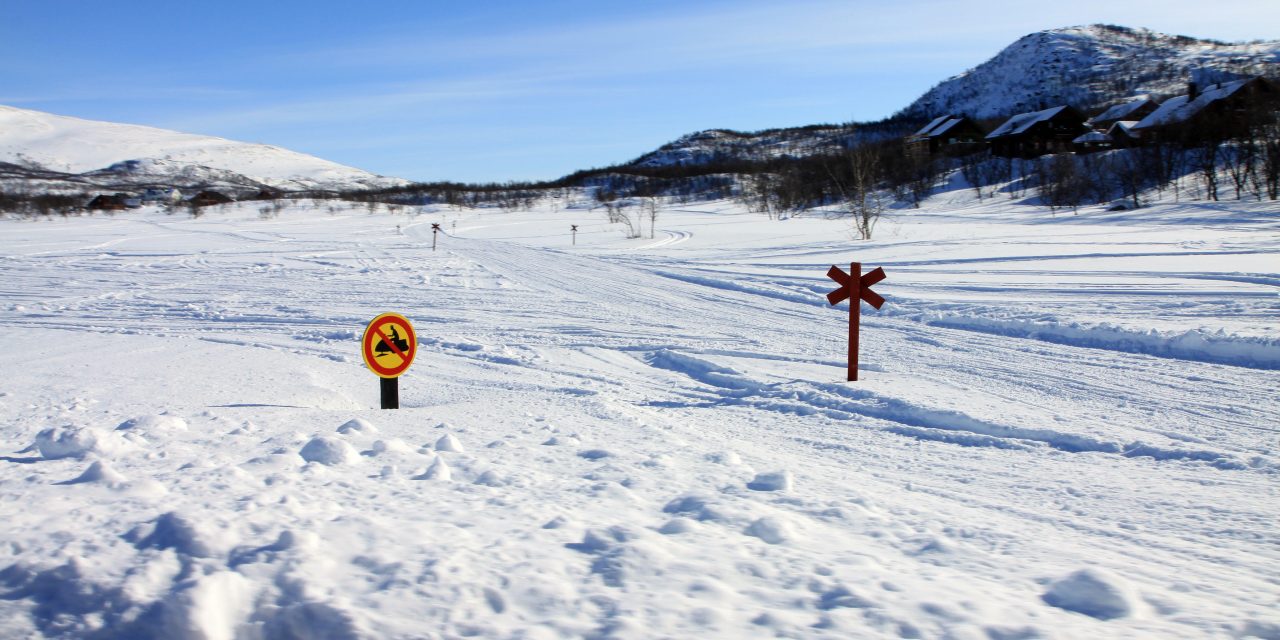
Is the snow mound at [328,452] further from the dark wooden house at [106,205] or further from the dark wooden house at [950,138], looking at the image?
the dark wooden house at [106,205]

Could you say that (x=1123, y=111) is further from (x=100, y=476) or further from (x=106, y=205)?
(x=106, y=205)

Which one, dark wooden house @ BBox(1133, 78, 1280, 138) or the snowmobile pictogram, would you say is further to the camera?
dark wooden house @ BBox(1133, 78, 1280, 138)

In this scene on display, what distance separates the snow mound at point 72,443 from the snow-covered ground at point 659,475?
0.06 feet

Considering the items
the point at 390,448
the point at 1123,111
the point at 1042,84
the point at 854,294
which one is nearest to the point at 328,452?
the point at 390,448

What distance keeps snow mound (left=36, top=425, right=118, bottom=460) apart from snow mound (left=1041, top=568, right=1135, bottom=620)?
5.06 meters

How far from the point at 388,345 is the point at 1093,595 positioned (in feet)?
16.6

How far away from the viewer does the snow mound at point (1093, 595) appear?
119 inches

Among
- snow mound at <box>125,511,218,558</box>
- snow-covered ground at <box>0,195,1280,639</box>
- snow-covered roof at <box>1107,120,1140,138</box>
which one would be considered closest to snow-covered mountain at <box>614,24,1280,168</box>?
snow-covered roof at <box>1107,120,1140,138</box>

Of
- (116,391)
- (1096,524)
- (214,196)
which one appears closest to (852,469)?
(1096,524)

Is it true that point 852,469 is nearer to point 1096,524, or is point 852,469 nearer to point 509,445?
point 1096,524

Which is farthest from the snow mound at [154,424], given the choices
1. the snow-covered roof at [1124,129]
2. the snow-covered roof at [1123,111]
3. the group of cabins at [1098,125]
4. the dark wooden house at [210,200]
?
the snow-covered roof at [1123,111]

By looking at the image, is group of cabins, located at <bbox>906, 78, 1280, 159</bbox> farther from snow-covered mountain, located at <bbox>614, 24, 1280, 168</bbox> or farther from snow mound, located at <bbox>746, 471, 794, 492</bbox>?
snow mound, located at <bbox>746, 471, 794, 492</bbox>

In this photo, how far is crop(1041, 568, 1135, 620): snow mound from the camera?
3.03 metres

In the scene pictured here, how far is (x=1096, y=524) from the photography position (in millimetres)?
4047
